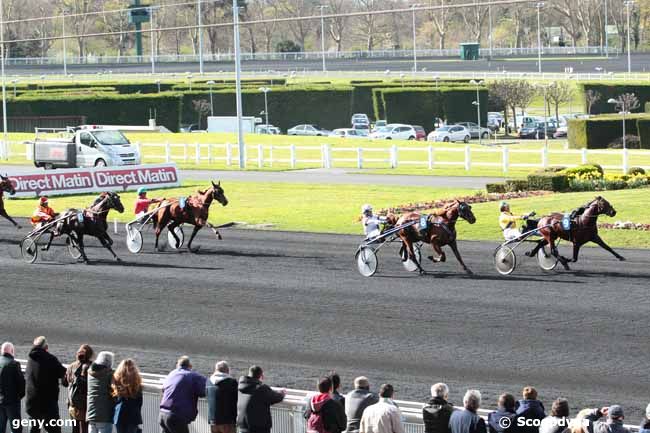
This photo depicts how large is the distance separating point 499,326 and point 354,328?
2.03 m

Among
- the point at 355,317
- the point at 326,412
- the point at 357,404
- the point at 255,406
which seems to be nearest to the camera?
the point at 326,412

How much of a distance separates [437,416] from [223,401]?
1971 millimetres

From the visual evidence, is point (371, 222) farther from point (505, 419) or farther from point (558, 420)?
point (558, 420)

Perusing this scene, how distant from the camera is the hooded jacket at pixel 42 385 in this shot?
11492mm

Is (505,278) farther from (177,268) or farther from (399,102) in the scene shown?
(399,102)

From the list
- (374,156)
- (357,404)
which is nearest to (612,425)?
(357,404)

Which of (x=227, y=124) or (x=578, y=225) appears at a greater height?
(x=227, y=124)

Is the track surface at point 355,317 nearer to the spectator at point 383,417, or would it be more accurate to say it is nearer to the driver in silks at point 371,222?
the driver in silks at point 371,222

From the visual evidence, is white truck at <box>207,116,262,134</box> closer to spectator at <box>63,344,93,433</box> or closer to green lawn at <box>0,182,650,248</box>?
green lawn at <box>0,182,650,248</box>

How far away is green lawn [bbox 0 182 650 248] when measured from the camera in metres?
26.3

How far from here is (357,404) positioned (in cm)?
1027

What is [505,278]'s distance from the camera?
67.9ft

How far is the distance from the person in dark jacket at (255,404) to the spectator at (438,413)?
4.56 ft

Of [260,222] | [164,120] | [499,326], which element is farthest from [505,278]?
[164,120]
